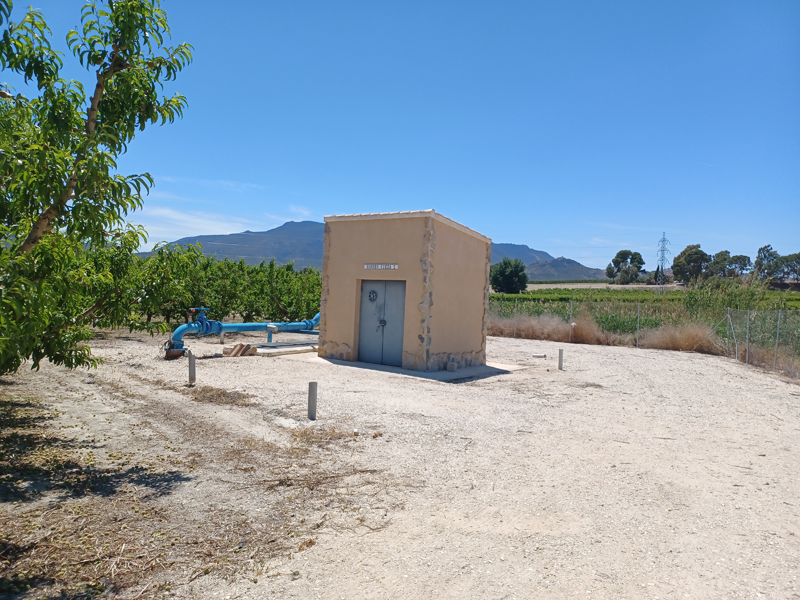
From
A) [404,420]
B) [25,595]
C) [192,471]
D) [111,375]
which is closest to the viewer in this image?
[25,595]

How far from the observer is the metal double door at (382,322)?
14297mm

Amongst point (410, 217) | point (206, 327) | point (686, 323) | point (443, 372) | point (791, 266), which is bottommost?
point (443, 372)

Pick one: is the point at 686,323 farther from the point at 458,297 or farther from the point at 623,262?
the point at 623,262

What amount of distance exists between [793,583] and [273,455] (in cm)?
506

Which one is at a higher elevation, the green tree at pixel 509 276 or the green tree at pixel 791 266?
the green tree at pixel 791 266

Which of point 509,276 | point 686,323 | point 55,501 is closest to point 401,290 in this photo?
point 55,501

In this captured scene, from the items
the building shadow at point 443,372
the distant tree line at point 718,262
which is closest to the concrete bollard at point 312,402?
the building shadow at point 443,372

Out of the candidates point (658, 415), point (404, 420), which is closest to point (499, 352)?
point (658, 415)

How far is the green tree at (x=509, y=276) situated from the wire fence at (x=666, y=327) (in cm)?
6932

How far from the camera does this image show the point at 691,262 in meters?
108

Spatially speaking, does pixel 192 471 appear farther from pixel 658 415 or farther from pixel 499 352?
pixel 499 352

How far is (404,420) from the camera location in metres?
8.44

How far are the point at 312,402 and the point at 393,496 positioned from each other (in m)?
3.31

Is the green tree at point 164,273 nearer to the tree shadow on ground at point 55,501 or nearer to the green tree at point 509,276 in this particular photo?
the tree shadow on ground at point 55,501
